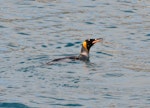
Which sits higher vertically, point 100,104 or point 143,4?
point 143,4

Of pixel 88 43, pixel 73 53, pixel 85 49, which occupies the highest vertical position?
pixel 88 43

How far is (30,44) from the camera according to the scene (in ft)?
78.1

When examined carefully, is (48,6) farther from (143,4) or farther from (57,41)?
(57,41)

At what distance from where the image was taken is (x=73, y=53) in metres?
23.3

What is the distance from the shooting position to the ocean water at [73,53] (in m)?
17.4

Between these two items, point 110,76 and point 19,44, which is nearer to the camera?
point 110,76

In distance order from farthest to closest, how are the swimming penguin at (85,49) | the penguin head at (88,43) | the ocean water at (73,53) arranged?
1. the penguin head at (88,43)
2. the swimming penguin at (85,49)
3. the ocean water at (73,53)

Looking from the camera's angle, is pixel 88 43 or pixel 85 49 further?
pixel 88 43

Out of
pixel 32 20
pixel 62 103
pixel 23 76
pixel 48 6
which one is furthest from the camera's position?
pixel 48 6

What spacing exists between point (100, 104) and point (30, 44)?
729 cm

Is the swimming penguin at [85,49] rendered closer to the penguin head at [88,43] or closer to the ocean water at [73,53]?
the penguin head at [88,43]

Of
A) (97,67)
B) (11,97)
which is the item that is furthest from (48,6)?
(11,97)

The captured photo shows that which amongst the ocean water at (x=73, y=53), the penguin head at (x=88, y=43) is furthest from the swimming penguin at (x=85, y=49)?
the ocean water at (x=73, y=53)

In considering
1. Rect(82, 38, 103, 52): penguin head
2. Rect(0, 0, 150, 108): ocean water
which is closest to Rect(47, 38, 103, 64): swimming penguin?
Rect(82, 38, 103, 52): penguin head
